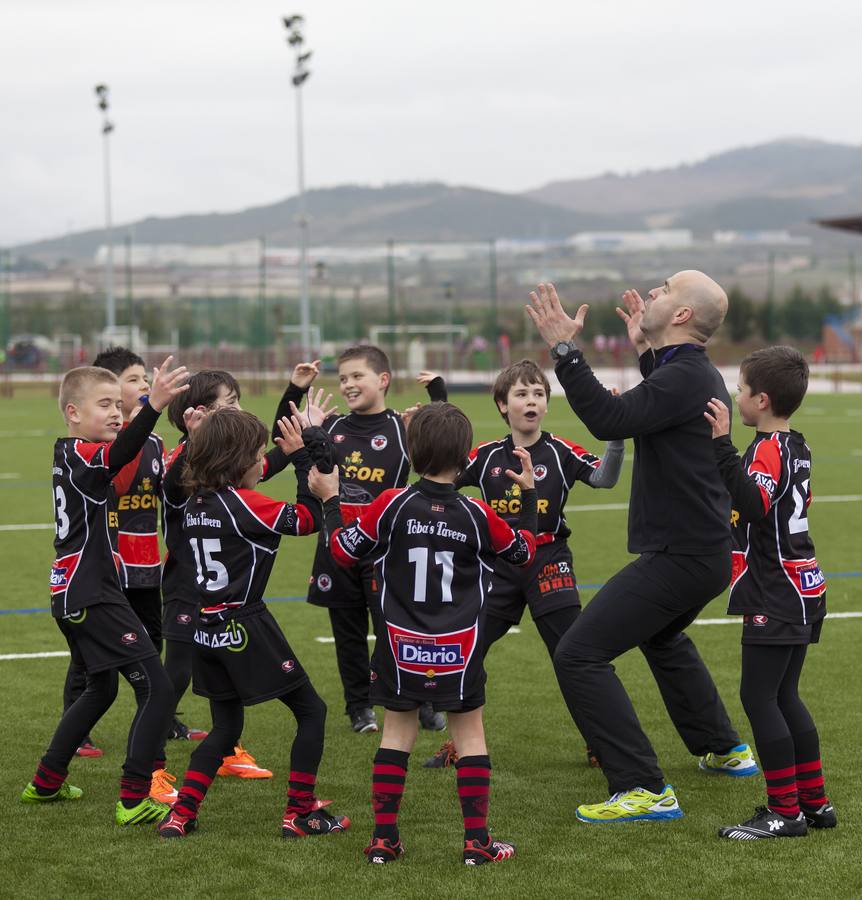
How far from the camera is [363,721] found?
652 cm

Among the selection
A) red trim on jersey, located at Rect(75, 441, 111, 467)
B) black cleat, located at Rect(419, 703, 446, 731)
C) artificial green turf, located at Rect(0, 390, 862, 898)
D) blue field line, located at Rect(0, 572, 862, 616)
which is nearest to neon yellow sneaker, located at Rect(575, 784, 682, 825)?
artificial green turf, located at Rect(0, 390, 862, 898)

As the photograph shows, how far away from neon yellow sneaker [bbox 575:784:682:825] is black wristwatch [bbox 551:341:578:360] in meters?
1.70

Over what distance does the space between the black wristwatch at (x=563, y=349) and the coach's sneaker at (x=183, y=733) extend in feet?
9.14

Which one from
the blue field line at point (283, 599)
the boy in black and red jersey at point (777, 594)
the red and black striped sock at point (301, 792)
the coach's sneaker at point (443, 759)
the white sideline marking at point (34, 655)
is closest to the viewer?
the boy in black and red jersey at point (777, 594)

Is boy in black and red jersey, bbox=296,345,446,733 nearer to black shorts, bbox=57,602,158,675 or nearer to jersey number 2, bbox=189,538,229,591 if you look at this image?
black shorts, bbox=57,602,158,675

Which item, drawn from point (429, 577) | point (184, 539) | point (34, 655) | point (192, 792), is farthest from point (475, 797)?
point (34, 655)

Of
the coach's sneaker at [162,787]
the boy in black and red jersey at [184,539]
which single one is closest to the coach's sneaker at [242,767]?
the boy in black and red jersey at [184,539]

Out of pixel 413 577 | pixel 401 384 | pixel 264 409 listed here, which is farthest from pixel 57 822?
pixel 401 384

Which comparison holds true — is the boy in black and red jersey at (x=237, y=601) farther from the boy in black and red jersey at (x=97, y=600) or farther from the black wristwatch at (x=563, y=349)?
the black wristwatch at (x=563, y=349)

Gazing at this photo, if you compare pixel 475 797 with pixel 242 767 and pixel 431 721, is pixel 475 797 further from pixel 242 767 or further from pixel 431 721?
pixel 431 721

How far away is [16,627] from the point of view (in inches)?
339

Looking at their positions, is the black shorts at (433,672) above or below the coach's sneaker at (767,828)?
above

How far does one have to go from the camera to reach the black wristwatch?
4.71 meters

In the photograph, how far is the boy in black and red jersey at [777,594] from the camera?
484 centimetres
